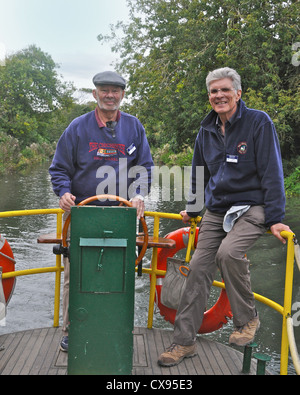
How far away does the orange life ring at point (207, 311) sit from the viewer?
3391 millimetres

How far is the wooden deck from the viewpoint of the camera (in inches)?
112

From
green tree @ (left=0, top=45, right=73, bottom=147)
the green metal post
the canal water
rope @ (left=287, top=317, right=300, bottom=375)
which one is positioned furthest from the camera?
green tree @ (left=0, top=45, right=73, bottom=147)

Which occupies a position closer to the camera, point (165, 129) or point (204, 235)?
point (204, 235)

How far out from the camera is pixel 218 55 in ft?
46.0

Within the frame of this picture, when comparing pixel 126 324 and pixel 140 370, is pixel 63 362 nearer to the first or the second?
pixel 140 370

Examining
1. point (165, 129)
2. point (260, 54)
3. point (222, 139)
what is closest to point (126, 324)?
point (222, 139)

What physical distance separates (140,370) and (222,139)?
1.51 metres

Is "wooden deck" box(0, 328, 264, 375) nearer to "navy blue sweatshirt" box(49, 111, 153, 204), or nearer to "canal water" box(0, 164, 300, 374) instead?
"canal water" box(0, 164, 300, 374)

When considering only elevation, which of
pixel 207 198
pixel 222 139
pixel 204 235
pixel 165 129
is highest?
pixel 165 129

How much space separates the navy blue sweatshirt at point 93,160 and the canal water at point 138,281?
1.43m

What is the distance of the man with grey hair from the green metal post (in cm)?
53

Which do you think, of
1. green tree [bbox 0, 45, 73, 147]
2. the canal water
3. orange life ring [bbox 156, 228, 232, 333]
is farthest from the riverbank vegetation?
green tree [bbox 0, 45, 73, 147]

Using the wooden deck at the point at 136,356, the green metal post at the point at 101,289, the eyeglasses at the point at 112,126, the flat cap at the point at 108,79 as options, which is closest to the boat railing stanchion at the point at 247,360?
the wooden deck at the point at 136,356

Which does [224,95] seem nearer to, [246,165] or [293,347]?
[246,165]
